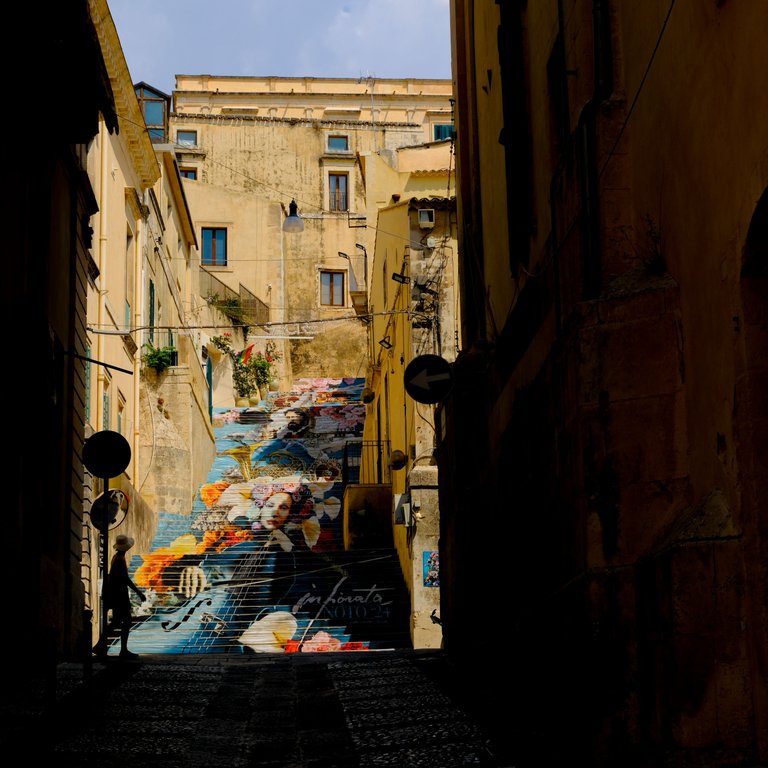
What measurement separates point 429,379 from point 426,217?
371 inches

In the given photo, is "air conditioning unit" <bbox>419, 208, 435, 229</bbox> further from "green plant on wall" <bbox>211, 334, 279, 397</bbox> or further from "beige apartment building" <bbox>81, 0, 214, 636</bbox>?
"green plant on wall" <bbox>211, 334, 279, 397</bbox>

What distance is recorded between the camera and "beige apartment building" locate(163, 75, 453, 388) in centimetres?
5575

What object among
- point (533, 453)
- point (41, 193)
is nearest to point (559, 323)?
point (533, 453)

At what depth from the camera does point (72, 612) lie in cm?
1641

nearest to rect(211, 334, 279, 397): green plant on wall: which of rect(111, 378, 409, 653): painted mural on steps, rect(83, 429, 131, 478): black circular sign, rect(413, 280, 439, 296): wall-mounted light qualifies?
rect(111, 378, 409, 653): painted mural on steps

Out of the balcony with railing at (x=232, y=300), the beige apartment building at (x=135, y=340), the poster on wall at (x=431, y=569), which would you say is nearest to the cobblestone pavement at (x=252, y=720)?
the beige apartment building at (x=135, y=340)

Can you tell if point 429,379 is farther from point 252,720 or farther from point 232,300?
point 232,300

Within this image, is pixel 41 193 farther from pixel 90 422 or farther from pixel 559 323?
pixel 90 422

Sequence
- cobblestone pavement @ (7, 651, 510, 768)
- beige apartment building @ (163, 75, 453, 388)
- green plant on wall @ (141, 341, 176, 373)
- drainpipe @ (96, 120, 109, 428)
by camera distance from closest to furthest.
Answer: cobblestone pavement @ (7, 651, 510, 768) < drainpipe @ (96, 120, 109, 428) < green plant on wall @ (141, 341, 176, 373) < beige apartment building @ (163, 75, 453, 388)

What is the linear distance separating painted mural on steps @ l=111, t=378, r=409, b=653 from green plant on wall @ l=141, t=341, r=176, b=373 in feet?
11.1

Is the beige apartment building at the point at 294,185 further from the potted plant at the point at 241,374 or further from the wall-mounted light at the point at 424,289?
the wall-mounted light at the point at 424,289

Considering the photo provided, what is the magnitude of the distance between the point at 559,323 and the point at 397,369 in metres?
18.9

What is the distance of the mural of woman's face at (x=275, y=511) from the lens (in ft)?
99.3

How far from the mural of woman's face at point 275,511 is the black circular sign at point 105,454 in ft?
57.3
